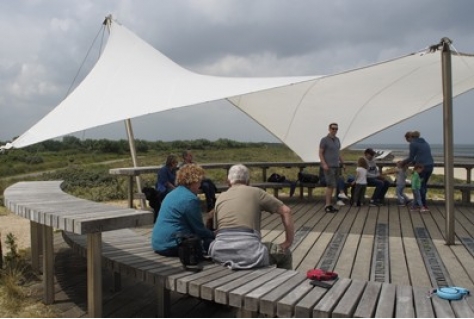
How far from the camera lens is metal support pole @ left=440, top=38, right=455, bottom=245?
4645mm

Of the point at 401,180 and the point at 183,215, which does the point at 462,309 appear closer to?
the point at 183,215

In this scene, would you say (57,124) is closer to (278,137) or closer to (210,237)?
(210,237)

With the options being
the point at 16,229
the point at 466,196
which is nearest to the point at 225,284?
the point at 16,229

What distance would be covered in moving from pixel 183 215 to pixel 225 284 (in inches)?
24.6

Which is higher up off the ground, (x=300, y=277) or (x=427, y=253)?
(x=300, y=277)

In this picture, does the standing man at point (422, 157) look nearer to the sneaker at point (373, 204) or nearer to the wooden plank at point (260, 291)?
the sneaker at point (373, 204)

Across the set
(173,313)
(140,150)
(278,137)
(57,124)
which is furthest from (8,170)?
(173,313)

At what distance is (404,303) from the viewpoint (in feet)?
7.09

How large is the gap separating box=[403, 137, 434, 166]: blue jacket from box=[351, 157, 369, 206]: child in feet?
2.58

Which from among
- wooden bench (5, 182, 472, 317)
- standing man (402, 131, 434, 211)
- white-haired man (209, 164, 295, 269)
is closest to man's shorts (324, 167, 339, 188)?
standing man (402, 131, 434, 211)

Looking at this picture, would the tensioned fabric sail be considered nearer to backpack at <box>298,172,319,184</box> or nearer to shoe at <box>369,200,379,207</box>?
backpack at <box>298,172,319,184</box>

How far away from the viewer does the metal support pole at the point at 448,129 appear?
15.2ft

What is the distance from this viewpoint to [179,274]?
105 inches

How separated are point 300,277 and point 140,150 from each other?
48148 mm
